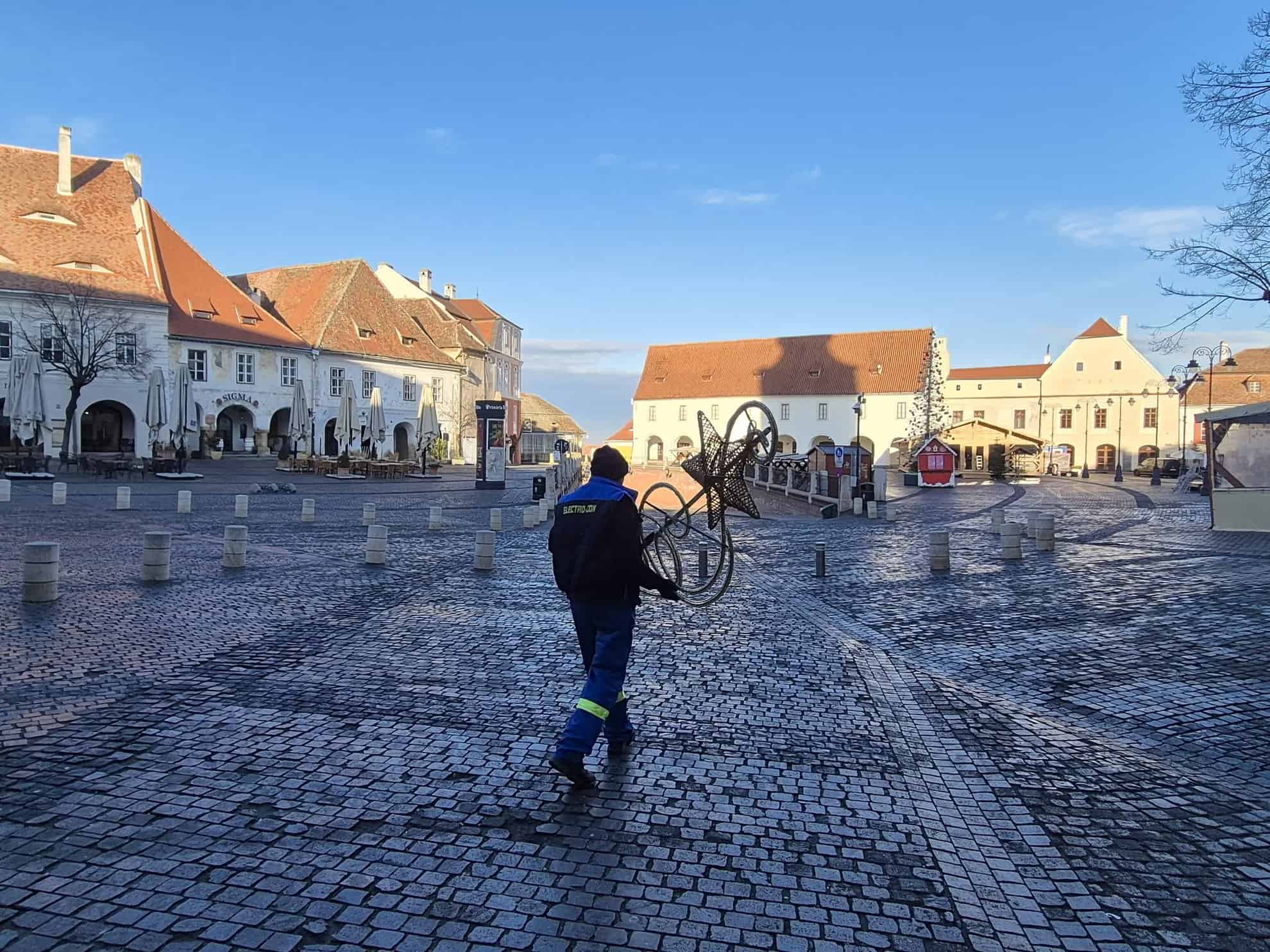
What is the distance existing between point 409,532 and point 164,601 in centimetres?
860

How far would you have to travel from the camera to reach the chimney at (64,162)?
1724 inches

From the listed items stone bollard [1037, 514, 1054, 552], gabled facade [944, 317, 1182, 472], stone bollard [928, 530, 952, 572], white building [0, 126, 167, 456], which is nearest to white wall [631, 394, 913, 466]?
gabled facade [944, 317, 1182, 472]

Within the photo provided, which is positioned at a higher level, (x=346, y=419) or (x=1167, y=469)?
(x=346, y=419)

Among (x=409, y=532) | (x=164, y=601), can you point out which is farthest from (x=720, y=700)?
(x=409, y=532)

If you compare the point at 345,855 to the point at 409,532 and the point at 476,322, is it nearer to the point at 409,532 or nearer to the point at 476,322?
the point at 409,532

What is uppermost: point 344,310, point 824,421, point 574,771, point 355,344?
point 344,310

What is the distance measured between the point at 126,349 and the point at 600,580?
44716mm

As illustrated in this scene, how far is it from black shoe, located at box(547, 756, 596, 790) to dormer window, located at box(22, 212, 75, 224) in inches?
1906

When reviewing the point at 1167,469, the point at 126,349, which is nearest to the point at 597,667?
the point at 126,349

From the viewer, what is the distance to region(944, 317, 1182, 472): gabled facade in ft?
229

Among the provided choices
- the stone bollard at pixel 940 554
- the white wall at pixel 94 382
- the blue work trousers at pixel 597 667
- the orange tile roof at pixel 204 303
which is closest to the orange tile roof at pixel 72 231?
the white wall at pixel 94 382

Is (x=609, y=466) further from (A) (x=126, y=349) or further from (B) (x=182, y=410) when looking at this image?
(A) (x=126, y=349)

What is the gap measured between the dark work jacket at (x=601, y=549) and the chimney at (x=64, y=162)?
164ft

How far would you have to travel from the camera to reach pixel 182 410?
112 feet
